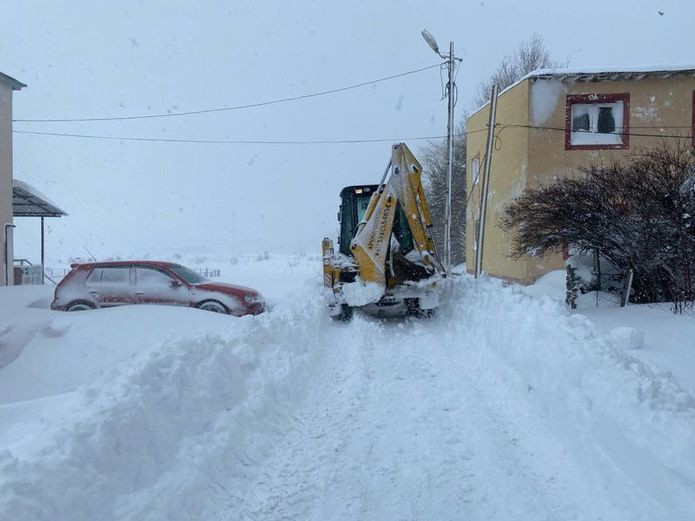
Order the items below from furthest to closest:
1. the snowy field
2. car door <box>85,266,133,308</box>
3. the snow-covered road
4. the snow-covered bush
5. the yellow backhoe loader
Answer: car door <box>85,266,133,308</box> → the yellow backhoe loader → the snow-covered bush → the snow-covered road → the snowy field

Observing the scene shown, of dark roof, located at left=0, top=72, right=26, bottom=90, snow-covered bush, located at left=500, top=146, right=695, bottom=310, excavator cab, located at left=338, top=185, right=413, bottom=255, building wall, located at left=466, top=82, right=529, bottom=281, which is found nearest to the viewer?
snow-covered bush, located at left=500, top=146, right=695, bottom=310

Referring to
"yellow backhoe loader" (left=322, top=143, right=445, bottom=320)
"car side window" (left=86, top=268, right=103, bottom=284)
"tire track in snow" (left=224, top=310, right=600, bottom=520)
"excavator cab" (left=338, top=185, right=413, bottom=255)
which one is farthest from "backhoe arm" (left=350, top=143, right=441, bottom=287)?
"car side window" (left=86, top=268, right=103, bottom=284)

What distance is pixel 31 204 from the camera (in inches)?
843

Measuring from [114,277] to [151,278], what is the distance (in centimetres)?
75

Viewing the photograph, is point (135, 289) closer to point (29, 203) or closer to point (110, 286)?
point (110, 286)

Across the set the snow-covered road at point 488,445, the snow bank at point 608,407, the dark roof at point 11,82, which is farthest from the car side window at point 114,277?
the dark roof at point 11,82

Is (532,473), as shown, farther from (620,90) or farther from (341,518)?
(620,90)

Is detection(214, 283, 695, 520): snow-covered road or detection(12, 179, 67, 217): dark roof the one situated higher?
detection(12, 179, 67, 217): dark roof

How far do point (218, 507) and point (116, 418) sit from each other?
97 centimetres

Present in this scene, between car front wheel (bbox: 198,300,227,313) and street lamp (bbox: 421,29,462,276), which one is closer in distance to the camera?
car front wheel (bbox: 198,300,227,313)

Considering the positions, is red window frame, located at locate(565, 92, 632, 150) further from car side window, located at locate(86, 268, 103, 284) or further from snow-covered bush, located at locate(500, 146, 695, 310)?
car side window, located at locate(86, 268, 103, 284)

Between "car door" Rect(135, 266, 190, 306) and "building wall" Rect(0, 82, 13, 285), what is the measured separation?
965cm

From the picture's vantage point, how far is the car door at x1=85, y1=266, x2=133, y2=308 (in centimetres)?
1152

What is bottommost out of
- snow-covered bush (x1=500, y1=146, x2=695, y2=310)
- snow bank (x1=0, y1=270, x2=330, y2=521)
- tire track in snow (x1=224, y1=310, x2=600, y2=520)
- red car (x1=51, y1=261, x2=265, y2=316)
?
tire track in snow (x1=224, y1=310, x2=600, y2=520)
